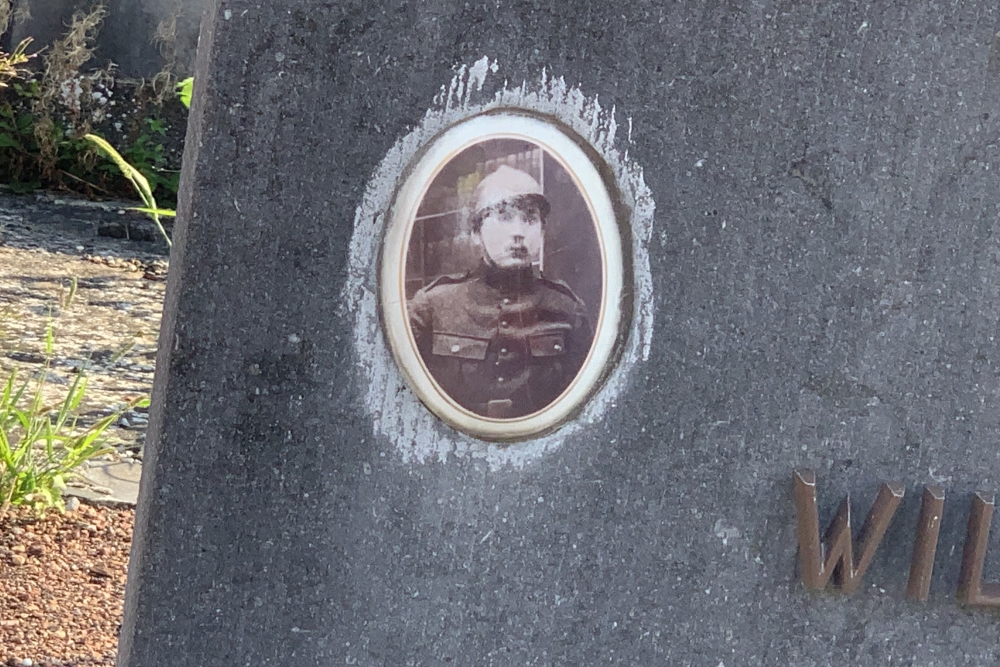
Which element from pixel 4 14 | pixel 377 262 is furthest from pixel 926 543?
pixel 4 14

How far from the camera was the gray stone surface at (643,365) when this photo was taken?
126cm

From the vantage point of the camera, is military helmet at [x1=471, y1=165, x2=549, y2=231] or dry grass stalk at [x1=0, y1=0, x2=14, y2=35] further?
dry grass stalk at [x1=0, y1=0, x2=14, y2=35]

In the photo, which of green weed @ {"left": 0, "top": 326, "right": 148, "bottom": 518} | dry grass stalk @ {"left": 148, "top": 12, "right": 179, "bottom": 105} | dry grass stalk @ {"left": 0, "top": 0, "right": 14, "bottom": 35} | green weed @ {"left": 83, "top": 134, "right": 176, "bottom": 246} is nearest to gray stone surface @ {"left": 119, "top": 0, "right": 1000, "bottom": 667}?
green weed @ {"left": 83, "top": 134, "right": 176, "bottom": 246}

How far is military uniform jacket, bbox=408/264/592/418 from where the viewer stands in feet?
4.20

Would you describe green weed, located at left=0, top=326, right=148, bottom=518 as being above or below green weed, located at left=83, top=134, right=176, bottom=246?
below

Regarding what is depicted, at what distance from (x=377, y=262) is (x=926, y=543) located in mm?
882

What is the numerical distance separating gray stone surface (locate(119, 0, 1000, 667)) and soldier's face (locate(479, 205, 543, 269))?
171 millimetres

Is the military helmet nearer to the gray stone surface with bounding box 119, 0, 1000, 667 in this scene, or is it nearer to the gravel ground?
the gray stone surface with bounding box 119, 0, 1000, 667

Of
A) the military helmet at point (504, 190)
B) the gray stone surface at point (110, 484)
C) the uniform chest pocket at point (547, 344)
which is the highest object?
the military helmet at point (504, 190)

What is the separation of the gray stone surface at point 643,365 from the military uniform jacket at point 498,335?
103 millimetres

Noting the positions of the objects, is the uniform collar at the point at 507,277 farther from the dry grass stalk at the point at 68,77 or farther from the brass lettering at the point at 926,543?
the dry grass stalk at the point at 68,77

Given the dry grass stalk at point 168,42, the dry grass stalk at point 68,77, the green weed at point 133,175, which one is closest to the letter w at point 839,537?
the green weed at point 133,175

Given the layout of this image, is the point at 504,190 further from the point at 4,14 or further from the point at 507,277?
the point at 4,14

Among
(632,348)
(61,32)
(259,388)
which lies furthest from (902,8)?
(61,32)
